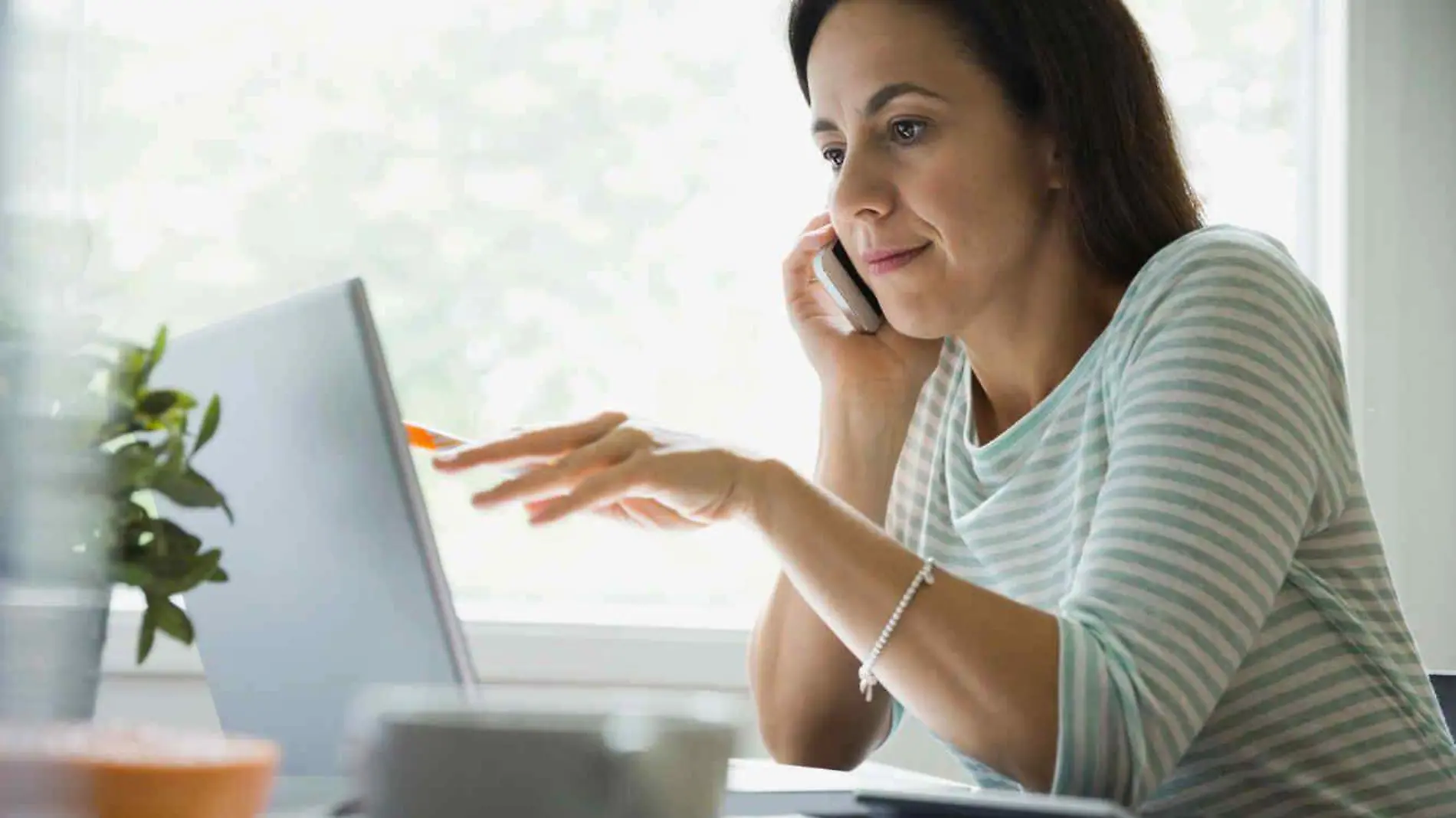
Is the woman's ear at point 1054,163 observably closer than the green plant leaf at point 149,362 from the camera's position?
No

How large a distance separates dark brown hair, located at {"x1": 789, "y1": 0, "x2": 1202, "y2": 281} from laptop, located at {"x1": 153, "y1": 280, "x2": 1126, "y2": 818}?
0.55 meters

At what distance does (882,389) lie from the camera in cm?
161

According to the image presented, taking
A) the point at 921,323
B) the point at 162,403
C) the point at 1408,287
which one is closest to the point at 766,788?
the point at 162,403

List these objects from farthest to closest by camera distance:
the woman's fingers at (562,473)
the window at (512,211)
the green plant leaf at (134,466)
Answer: the window at (512,211) → the woman's fingers at (562,473) → the green plant leaf at (134,466)

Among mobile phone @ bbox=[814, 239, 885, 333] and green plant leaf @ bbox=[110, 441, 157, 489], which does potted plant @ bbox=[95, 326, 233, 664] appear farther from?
mobile phone @ bbox=[814, 239, 885, 333]

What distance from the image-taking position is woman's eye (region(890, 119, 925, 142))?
1.31 meters

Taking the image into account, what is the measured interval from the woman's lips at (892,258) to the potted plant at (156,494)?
2.50ft

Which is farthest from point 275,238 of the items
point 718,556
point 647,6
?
point 718,556

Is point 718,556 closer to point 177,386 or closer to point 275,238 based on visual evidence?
point 275,238

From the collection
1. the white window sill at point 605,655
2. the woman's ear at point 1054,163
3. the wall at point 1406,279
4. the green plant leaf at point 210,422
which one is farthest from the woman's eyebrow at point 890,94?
the wall at point 1406,279

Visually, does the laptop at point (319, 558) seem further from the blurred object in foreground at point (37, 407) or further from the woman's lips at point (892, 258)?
the woman's lips at point (892, 258)

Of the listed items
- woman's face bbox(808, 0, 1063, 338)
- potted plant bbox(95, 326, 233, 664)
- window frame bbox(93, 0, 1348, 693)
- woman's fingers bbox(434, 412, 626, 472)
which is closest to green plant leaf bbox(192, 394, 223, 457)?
potted plant bbox(95, 326, 233, 664)

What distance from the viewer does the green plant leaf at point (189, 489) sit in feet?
2.20

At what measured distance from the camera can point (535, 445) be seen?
0.94 metres
